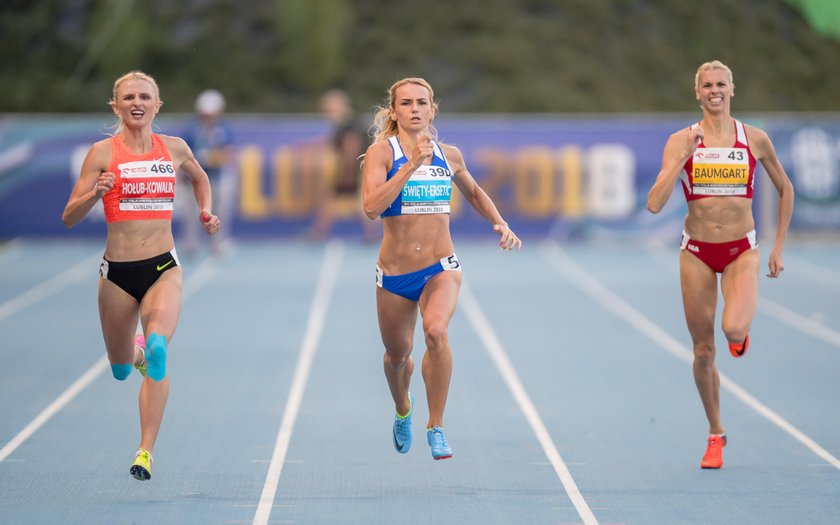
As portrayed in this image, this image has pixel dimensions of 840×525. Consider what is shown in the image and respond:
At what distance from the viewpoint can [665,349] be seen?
11992mm

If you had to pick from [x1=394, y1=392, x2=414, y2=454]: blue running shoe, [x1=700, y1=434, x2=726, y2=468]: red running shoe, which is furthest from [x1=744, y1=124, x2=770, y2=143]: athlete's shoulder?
[x1=394, y1=392, x2=414, y2=454]: blue running shoe

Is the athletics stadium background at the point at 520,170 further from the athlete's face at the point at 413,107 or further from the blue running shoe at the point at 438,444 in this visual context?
the blue running shoe at the point at 438,444

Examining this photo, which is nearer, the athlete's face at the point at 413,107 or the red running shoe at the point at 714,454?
the athlete's face at the point at 413,107

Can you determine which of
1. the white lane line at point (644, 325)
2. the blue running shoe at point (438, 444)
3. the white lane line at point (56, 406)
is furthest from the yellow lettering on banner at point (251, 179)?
the blue running shoe at point (438, 444)

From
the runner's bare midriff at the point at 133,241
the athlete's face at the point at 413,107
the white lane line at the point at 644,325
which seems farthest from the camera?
the white lane line at the point at 644,325

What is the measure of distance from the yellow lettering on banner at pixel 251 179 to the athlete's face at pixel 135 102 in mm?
13728

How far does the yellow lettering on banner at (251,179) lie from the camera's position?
67.6ft

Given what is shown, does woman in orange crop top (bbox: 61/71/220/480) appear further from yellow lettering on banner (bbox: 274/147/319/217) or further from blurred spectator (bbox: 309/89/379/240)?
yellow lettering on banner (bbox: 274/147/319/217)

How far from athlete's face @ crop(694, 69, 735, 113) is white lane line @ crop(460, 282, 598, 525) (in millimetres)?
2126

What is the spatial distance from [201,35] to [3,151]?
16.7m

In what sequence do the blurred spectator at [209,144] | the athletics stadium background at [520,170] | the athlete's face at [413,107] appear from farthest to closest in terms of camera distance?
the athletics stadium background at [520,170] < the blurred spectator at [209,144] < the athlete's face at [413,107]

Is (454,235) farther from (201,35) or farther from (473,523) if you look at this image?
(201,35)

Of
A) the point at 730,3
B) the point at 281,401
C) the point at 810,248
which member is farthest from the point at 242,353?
the point at 730,3

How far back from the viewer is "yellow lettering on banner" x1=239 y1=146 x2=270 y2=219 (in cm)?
2059
